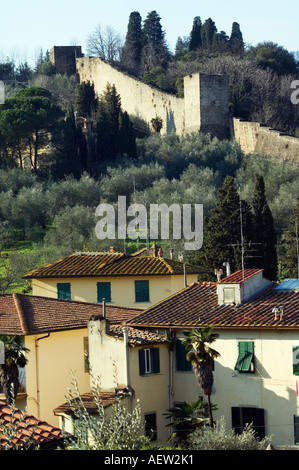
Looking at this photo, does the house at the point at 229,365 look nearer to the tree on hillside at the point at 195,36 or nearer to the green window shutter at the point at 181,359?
the green window shutter at the point at 181,359

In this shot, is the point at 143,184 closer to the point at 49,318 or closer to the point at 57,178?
the point at 57,178

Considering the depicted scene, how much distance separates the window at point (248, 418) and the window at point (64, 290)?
13.4 metres

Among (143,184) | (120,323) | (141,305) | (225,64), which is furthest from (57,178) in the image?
(120,323)

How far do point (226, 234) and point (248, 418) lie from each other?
67.8ft

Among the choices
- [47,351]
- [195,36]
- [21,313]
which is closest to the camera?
[47,351]

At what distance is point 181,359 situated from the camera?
26141mm

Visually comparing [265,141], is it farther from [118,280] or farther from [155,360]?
[155,360]

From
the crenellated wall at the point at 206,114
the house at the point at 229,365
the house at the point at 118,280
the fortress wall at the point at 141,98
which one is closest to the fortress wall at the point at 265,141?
the crenellated wall at the point at 206,114

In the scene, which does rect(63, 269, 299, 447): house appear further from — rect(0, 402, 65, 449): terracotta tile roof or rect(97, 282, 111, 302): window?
rect(97, 282, 111, 302): window

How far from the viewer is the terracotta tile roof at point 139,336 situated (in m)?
25.6

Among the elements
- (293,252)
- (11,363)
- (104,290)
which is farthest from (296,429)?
(293,252)

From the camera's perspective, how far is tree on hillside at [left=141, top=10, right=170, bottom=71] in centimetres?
9375

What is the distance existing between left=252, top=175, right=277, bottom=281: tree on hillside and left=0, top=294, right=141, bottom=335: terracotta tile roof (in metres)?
13.0

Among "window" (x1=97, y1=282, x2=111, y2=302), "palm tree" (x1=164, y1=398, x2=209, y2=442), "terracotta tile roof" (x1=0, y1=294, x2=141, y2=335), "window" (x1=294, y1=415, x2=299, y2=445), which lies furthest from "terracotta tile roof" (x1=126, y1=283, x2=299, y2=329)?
"window" (x1=97, y1=282, x2=111, y2=302)
